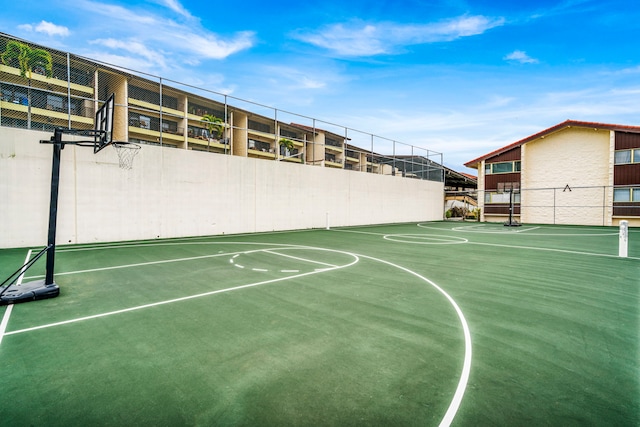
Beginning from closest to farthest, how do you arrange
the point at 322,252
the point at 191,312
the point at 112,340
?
the point at 112,340
the point at 191,312
the point at 322,252

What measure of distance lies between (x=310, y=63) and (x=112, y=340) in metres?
17.2

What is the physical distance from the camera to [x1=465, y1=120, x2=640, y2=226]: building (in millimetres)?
20938

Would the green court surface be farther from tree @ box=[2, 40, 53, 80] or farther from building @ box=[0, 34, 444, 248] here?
tree @ box=[2, 40, 53, 80]

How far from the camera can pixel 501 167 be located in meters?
26.8

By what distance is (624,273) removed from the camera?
7.10 meters

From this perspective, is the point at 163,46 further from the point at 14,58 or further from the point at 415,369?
the point at 415,369

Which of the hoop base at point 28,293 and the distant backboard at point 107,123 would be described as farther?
the distant backboard at point 107,123

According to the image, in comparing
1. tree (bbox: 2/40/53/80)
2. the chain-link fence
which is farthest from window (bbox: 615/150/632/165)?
tree (bbox: 2/40/53/80)

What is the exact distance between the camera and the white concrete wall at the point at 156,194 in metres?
10.4

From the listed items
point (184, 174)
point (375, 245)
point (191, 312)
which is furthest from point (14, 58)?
point (375, 245)

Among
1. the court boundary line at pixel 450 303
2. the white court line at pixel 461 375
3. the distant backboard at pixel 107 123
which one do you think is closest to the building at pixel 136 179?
the distant backboard at pixel 107 123

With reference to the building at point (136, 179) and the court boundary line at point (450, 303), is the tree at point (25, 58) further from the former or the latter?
the court boundary line at point (450, 303)

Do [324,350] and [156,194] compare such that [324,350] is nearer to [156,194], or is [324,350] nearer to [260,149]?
[156,194]

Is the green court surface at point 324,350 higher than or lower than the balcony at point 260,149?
lower
